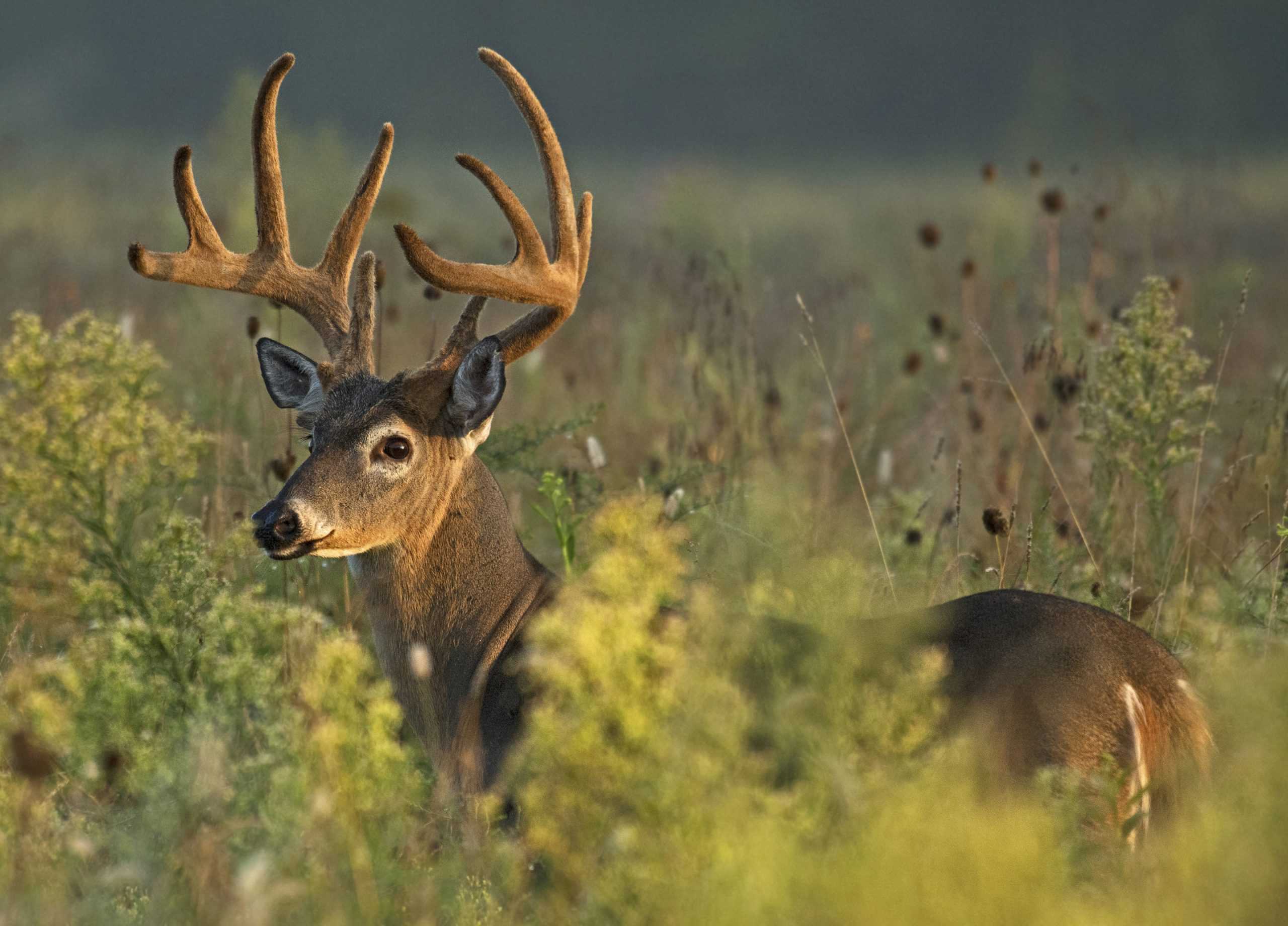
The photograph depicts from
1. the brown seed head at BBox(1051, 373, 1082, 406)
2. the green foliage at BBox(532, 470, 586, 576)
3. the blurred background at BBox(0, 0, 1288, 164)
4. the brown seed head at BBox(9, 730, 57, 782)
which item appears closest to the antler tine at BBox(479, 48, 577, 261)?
the green foliage at BBox(532, 470, 586, 576)

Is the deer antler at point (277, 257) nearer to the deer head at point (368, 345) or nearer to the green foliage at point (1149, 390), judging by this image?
the deer head at point (368, 345)

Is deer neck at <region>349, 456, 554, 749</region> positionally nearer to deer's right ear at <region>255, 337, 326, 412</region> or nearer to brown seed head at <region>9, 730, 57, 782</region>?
deer's right ear at <region>255, 337, 326, 412</region>

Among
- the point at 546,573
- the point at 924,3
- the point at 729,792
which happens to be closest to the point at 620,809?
the point at 729,792

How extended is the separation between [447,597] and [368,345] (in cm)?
93

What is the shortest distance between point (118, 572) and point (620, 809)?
244cm

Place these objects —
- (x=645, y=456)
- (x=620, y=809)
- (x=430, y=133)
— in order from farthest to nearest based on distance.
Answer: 1. (x=430, y=133)
2. (x=645, y=456)
3. (x=620, y=809)

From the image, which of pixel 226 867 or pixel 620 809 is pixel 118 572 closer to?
pixel 226 867

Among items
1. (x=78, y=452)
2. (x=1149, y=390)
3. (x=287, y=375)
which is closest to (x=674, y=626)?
(x=78, y=452)

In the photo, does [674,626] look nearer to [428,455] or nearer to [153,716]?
[153,716]

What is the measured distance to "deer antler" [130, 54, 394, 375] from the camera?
5.57 meters

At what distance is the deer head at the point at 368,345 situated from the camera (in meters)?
5.14

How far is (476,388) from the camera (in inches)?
212

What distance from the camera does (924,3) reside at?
10969 cm

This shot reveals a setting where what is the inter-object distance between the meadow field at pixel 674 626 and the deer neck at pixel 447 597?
26cm
